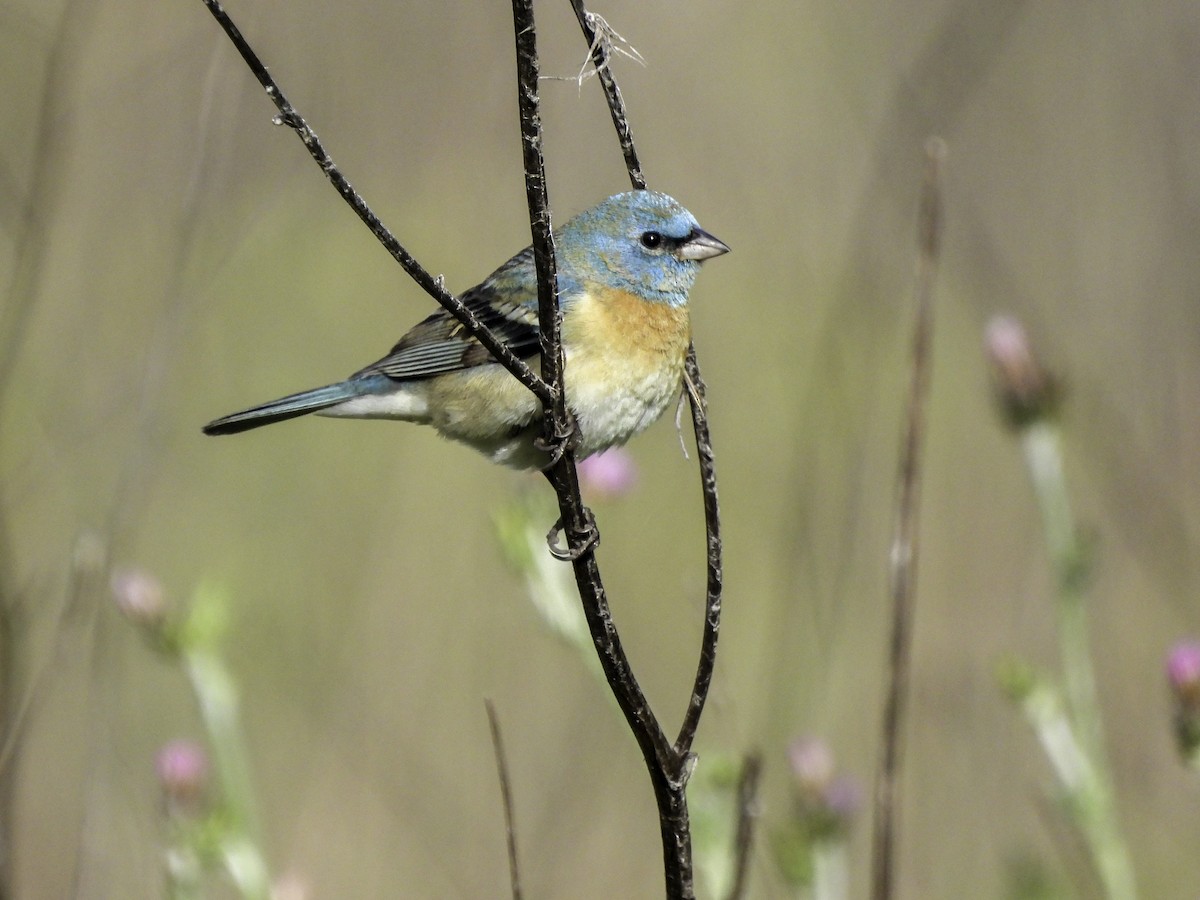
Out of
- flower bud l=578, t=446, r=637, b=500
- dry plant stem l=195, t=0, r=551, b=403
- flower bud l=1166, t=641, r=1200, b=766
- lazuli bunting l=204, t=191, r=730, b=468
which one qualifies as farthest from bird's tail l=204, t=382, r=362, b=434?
flower bud l=1166, t=641, r=1200, b=766

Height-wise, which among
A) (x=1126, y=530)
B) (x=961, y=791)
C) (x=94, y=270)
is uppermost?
(x=94, y=270)

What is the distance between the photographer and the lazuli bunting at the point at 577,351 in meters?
3.46

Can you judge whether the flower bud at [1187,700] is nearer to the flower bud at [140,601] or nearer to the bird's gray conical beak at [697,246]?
the bird's gray conical beak at [697,246]

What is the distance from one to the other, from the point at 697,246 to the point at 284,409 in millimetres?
1291

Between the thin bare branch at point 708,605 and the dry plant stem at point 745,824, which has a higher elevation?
the thin bare branch at point 708,605

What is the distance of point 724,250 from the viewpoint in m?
3.75

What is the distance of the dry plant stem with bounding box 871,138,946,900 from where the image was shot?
2.27 meters

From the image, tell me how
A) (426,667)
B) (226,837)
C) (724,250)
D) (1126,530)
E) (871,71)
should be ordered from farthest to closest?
(871,71)
(426,667)
(1126,530)
(724,250)
(226,837)

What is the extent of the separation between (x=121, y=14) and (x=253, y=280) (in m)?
1.64

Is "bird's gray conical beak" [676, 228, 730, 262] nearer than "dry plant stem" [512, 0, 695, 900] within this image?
No

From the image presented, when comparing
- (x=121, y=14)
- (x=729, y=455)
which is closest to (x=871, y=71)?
(x=729, y=455)

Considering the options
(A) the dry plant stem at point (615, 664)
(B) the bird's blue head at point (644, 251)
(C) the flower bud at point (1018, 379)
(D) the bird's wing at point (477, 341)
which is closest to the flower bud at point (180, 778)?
(D) the bird's wing at point (477, 341)

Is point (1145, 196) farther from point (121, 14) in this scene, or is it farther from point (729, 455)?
point (121, 14)

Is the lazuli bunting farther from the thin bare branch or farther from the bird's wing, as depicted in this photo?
A: the thin bare branch
